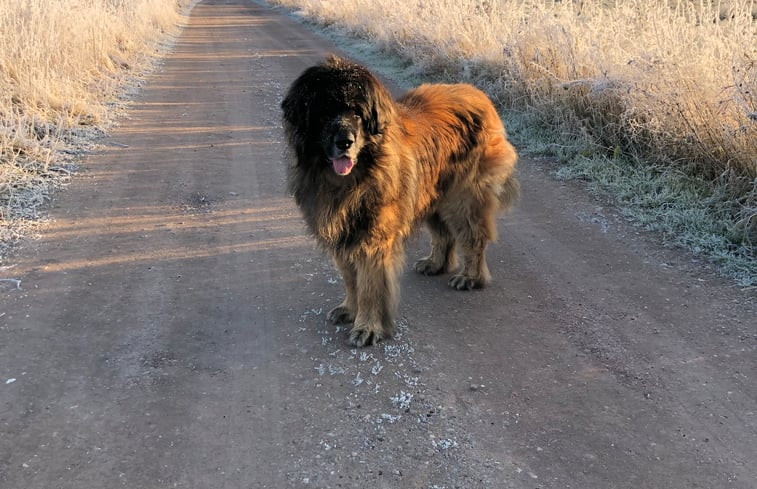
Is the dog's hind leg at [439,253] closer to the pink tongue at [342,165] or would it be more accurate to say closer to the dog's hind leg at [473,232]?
the dog's hind leg at [473,232]

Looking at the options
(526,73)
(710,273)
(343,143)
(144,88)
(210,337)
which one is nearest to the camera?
(343,143)

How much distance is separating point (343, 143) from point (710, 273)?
3293 mm

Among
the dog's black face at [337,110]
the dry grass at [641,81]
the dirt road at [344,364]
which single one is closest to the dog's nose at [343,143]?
the dog's black face at [337,110]

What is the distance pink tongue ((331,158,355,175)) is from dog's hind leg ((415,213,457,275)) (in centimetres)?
145

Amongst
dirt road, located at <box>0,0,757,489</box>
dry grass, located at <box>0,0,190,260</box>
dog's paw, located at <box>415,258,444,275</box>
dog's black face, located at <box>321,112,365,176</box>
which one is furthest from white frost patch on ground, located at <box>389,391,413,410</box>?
dry grass, located at <box>0,0,190,260</box>

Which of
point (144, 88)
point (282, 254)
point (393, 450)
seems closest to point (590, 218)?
point (282, 254)

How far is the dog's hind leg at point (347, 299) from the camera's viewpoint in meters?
4.02

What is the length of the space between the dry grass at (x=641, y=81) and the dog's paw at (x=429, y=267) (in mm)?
2460

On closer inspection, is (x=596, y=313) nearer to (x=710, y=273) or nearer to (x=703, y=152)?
(x=710, y=273)

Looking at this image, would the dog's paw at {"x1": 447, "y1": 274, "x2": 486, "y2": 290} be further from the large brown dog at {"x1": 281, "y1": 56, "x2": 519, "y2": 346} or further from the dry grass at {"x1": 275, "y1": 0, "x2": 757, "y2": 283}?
the dry grass at {"x1": 275, "y1": 0, "x2": 757, "y2": 283}

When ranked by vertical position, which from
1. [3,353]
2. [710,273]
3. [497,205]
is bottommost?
[3,353]

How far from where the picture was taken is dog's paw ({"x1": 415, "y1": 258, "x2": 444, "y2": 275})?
16.3ft

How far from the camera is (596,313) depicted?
4219 mm

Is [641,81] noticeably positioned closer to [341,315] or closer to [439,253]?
[439,253]
